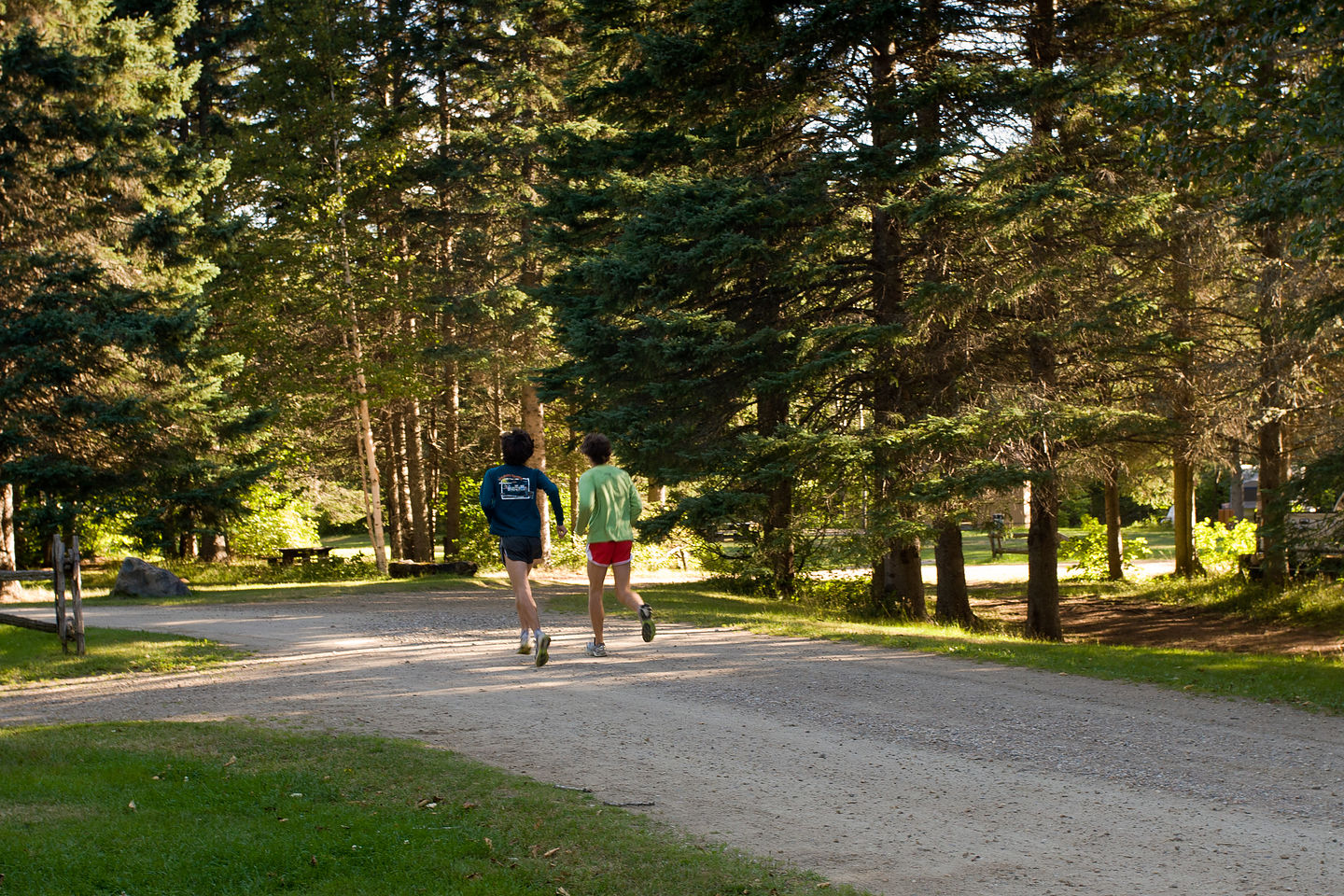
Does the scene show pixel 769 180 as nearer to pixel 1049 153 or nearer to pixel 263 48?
pixel 1049 153

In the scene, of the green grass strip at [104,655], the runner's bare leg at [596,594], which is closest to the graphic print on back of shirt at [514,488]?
the runner's bare leg at [596,594]

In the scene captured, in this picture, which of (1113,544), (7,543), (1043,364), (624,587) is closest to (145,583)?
(7,543)

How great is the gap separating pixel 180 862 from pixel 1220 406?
18053mm

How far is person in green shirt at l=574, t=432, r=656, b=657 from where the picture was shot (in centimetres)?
880

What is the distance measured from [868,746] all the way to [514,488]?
374 cm

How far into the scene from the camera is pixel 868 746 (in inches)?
262

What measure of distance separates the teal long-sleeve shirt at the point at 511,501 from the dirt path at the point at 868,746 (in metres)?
1.38

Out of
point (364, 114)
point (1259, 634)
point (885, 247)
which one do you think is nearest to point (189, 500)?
point (364, 114)

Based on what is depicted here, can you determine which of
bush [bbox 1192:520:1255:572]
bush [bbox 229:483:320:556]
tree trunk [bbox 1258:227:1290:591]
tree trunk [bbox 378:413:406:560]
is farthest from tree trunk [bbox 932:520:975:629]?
bush [bbox 229:483:320:556]

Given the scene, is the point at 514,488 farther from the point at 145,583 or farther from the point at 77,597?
the point at 145,583

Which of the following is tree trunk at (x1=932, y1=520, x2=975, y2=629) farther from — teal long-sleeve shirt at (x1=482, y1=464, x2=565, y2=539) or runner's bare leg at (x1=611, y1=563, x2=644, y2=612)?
teal long-sleeve shirt at (x1=482, y1=464, x2=565, y2=539)

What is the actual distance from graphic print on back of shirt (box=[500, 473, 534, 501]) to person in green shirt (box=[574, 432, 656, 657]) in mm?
477

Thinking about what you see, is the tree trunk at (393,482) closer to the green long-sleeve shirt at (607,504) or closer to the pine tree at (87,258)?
the pine tree at (87,258)

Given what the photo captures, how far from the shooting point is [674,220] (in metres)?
15.6
